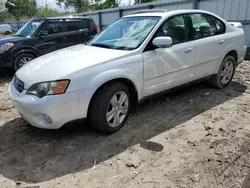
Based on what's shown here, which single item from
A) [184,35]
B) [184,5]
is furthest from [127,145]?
[184,5]

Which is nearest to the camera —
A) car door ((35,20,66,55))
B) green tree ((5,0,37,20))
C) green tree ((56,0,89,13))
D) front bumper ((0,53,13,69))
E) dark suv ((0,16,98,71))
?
front bumper ((0,53,13,69))

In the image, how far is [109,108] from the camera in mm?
3232

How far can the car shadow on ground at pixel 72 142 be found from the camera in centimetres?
271

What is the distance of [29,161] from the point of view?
2838 millimetres

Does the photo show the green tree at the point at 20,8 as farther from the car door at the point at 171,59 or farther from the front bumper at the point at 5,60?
the car door at the point at 171,59

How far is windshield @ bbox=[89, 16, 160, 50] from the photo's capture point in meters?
3.58

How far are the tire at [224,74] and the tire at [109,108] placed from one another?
237 cm

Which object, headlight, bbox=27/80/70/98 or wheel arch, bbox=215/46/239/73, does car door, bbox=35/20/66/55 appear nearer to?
headlight, bbox=27/80/70/98

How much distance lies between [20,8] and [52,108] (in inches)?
2211

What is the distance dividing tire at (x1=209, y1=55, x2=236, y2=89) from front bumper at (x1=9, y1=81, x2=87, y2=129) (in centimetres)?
315

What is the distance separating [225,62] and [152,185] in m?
3.46

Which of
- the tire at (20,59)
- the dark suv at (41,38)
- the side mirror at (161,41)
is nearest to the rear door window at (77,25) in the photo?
the dark suv at (41,38)

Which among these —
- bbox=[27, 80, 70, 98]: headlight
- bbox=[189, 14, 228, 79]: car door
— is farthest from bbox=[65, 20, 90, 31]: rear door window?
bbox=[27, 80, 70, 98]: headlight

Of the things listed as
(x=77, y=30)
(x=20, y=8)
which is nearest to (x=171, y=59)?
(x=77, y=30)
